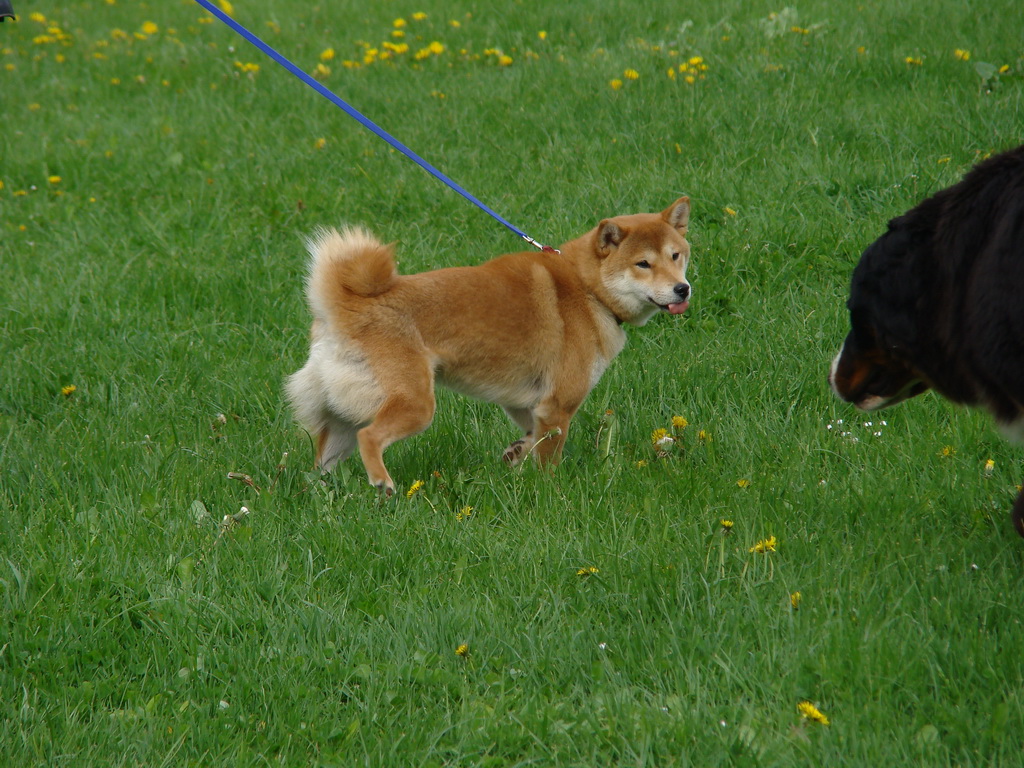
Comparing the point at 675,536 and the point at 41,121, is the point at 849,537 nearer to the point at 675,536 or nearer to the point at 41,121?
the point at 675,536

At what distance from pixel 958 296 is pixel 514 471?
175 centimetres

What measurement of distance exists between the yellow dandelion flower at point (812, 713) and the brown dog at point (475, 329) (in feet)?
5.74

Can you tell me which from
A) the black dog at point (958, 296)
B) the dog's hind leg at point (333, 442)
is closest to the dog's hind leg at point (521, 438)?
the dog's hind leg at point (333, 442)

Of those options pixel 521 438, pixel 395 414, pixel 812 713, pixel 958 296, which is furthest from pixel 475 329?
pixel 812 713

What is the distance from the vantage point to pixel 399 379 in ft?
12.0

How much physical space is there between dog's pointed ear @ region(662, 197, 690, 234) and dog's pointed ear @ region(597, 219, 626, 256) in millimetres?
290

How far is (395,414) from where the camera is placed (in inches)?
142

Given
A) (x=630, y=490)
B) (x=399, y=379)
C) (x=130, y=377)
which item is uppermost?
(x=399, y=379)

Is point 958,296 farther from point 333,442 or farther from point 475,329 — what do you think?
point 333,442

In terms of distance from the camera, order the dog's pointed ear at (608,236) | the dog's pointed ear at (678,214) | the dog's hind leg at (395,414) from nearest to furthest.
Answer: the dog's hind leg at (395,414) < the dog's pointed ear at (608,236) < the dog's pointed ear at (678,214)

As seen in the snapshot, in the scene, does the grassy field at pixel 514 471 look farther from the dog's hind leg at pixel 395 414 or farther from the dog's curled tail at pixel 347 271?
the dog's curled tail at pixel 347 271

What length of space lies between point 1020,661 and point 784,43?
6.11 m

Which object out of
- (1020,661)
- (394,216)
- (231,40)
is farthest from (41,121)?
(1020,661)

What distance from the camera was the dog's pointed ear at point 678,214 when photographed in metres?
4.45
